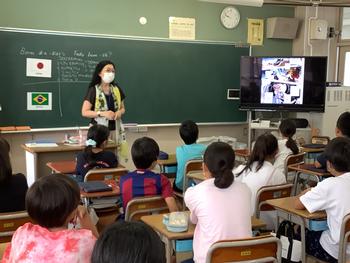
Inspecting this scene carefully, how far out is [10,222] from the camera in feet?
8.40

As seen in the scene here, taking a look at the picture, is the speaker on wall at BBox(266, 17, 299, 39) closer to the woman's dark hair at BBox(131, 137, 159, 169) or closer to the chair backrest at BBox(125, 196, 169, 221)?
the woman's dark hair at BBox(131, 137, 159, 169)

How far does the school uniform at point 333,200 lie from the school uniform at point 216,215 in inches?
21.8

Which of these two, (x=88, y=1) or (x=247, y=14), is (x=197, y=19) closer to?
(x=247, y=14)

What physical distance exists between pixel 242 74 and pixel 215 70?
1.49 ft

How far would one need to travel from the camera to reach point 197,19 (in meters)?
7.09

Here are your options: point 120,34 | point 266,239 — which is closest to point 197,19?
point 120,34

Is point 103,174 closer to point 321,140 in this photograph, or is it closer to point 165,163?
point 165,163

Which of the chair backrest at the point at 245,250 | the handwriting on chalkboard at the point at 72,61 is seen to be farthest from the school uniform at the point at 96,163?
the handwriting on chalkboard at the point at 72,61

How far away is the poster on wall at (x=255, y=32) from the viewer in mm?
7551

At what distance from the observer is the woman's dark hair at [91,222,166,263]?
116 cm

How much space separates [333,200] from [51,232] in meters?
1.80

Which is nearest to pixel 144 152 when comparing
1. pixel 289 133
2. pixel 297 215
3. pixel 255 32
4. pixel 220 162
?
pixel 220 162

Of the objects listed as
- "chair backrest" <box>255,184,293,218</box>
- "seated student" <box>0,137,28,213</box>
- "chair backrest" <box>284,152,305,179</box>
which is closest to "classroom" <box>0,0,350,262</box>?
"chair backrest" <box>284,152,305,179</box>

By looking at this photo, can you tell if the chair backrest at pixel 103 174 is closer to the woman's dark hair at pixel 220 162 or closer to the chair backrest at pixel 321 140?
the woman's dark hair at pixel 220 162
